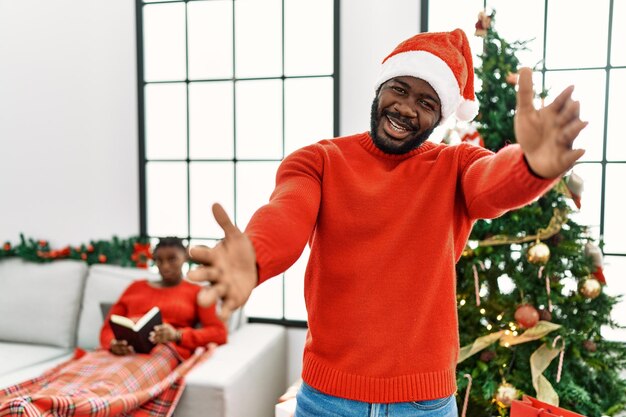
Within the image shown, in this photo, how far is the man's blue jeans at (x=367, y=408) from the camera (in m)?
0.95

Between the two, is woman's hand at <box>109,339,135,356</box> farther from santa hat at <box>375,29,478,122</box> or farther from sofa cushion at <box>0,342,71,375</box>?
santa hat at <box>375,29,478,122</box>

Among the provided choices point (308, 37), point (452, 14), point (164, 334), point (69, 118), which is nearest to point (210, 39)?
point (308, 37)

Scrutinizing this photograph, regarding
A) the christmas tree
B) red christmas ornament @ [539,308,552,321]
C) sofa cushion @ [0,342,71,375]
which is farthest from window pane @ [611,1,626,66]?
sofa cushion @ [0,342,71,375]

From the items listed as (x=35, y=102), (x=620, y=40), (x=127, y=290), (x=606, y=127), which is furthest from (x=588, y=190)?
(x=35, y=102)

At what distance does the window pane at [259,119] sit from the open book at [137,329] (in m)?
1.04

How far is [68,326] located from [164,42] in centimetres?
161

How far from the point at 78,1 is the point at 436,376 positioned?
9.29 feet

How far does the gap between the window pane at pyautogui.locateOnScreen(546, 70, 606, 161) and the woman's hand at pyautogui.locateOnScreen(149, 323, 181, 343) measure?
6.58 feet

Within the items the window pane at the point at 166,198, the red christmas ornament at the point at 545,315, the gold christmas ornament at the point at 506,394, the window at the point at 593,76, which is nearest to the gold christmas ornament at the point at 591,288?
the red christmas ornament at the point at 545,315

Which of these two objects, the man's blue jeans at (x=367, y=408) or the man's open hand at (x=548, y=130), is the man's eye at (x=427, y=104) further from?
the man's blue jeans at (x=367, y=408)

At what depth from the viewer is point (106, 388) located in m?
1.86

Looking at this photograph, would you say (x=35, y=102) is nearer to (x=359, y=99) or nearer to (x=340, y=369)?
(x=359, y=99)

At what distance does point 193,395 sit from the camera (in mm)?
1929

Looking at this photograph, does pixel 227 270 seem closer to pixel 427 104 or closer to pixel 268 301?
pixel 427 104
